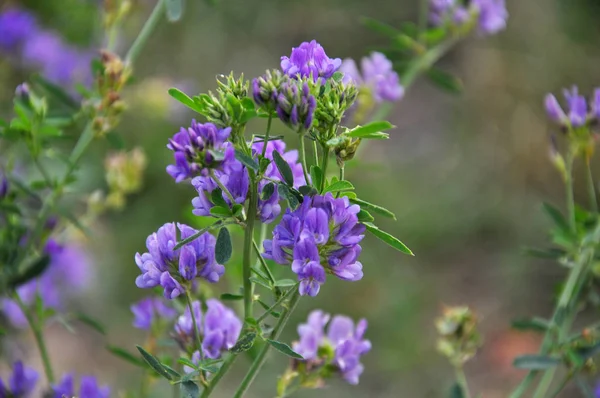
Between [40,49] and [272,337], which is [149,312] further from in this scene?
[40,49]

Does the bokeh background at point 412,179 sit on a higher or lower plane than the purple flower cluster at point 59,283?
higher

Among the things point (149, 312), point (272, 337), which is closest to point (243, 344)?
point (272, 337)

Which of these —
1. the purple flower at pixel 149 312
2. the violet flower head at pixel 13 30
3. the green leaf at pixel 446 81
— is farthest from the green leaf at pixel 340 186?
the violet flower head at pixel 13 30

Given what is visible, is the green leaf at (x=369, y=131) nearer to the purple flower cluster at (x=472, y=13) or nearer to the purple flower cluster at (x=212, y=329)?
the purple flower cluster at (x=212, y=329)

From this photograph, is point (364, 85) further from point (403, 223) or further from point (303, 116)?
point (403, 223)

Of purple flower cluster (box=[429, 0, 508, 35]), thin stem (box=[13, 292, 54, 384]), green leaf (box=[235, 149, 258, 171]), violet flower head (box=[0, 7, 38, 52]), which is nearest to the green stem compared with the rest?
green leaf (box=[235, 149, 258, 171])

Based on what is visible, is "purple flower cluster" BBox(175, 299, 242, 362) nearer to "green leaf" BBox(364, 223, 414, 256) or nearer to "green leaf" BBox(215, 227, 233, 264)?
"green leaf" BBox(215, 227, 233, 264)
